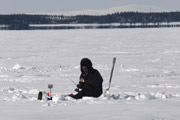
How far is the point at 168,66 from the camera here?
16875 mm

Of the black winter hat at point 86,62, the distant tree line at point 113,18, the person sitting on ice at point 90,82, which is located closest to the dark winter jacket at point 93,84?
the person sitting on ice at point 90,82

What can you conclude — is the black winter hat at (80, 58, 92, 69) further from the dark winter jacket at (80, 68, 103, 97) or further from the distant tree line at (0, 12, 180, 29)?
the distant tree line at (0, 12, 180, 29)

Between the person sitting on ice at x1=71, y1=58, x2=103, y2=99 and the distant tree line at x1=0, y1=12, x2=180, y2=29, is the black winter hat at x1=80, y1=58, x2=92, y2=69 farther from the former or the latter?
the distant tree line at x1=0, y1=12, x2=180, y2=29

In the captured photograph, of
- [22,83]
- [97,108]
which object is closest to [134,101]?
[97,108]

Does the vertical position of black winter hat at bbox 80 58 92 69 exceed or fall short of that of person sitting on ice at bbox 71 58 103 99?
it exceeds it

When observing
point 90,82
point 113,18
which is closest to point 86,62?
point 90,82

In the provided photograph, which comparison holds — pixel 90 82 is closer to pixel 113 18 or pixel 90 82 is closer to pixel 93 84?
pixel 93 84

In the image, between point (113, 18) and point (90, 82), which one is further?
point (113, 18)

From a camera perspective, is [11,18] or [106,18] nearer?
[11,18]

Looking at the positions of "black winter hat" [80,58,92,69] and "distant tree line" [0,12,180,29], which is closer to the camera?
"black winter hat" [80,58,92,69]

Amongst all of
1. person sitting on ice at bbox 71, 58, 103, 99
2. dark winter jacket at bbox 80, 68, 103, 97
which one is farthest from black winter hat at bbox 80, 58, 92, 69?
dark winter jacket at bbox 80, 68, 103, 97

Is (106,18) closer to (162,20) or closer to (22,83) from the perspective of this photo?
(162,20)

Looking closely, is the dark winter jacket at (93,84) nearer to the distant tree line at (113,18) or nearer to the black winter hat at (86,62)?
the black winter hat at (86,62)

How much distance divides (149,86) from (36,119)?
6.23 m
